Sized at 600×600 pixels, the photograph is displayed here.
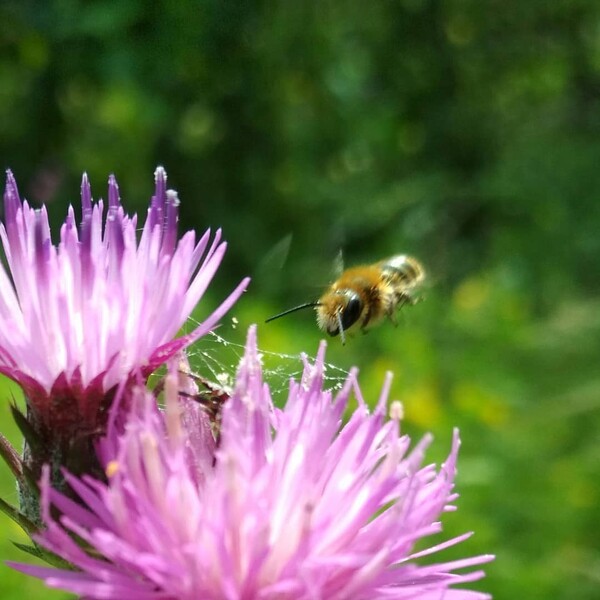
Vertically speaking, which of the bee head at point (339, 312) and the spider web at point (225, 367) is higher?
the bee head at point (339, 312)

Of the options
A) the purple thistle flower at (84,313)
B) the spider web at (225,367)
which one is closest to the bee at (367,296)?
the spider web at (225,367)

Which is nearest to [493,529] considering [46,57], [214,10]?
[214,10]

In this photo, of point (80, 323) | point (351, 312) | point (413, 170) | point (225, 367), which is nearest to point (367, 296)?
point (351, 312)

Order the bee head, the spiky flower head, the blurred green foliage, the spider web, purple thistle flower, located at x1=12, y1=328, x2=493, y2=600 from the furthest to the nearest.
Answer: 1. the blurred green foliage
2. the bee head
3. the spider web
4. the spiky flower head
5. purple thistle flower, located at x1=12, y1=328, x2=493, y2=600

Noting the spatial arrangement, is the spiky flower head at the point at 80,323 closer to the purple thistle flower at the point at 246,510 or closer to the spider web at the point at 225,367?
the purple thistle flower at the point at 246,510

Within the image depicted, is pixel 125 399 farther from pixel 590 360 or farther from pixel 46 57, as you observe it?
pixel 46 57

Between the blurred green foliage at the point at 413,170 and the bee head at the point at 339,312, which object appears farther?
the blurred green foliage at the point at 413,170

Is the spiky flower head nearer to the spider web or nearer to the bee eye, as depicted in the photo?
the spider web

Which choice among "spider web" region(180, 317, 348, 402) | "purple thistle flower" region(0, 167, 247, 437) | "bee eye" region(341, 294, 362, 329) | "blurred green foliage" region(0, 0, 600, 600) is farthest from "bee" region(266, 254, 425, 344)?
"purple thistle flower" region(0, 167, 247, 437)
